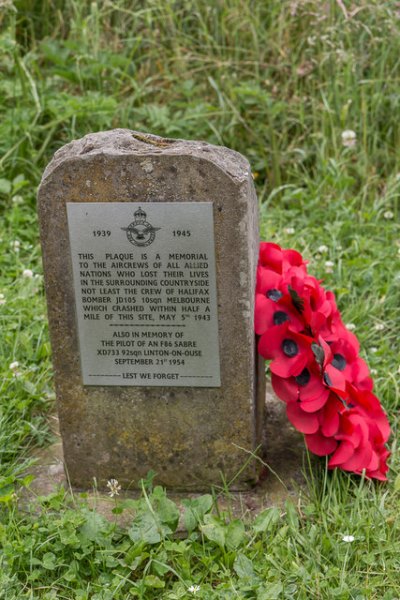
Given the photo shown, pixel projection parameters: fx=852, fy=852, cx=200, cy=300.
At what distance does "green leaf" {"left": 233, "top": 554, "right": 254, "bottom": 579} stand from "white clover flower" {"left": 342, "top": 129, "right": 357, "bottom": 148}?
8.19 ft

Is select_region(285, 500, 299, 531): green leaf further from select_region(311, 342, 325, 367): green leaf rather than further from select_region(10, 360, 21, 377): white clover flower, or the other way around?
select_region(10, 360, 21, 377): white clover flower

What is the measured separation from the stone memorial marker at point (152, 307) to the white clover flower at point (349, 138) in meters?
1.90

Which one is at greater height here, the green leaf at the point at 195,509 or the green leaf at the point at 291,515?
the green leaf at the point at 195,509

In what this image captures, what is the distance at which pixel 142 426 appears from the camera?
94.9 inches

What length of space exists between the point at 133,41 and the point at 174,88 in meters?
0.40

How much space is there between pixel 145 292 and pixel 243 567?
749 mm

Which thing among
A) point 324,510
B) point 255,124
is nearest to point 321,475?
point 324,510

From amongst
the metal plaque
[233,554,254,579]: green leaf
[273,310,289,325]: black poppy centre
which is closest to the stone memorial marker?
the metal plaque

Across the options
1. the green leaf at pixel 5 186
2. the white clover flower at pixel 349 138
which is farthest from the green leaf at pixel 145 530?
the white clover flower at pixel 349 138

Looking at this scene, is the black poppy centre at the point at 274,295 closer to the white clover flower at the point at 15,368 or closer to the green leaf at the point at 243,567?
the green leaf at the point at 243,567

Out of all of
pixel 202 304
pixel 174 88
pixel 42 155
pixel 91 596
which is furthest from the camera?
pixel 174 88

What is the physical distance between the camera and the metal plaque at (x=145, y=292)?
2.21 m

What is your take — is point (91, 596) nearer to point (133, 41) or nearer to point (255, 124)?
point (255, 124)

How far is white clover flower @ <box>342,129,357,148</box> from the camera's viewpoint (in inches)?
161
